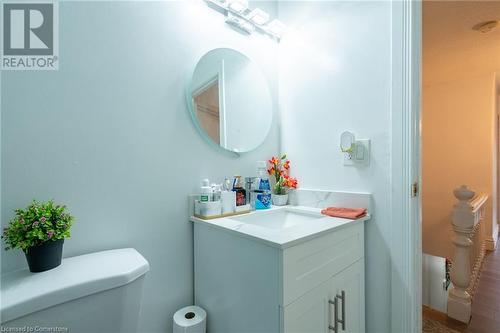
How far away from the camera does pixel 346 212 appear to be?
115 cm

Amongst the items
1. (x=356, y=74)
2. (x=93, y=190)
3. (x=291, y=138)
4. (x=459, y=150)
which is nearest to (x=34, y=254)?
(x=93, y=190)

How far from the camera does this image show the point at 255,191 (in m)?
1.36

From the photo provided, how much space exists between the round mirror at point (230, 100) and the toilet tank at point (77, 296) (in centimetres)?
70

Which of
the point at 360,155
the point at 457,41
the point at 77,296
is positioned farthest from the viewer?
the point at 457,41

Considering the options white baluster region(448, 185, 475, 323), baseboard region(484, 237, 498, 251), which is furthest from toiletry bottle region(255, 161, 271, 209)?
baseboard region(484, 237, 498, 251)

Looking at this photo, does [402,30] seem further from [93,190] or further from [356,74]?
[93,190]

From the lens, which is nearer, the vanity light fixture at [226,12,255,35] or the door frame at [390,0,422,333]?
the door frame at [390,0,422,333]

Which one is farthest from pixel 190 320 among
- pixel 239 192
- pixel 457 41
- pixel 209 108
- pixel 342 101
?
pixel 457 41

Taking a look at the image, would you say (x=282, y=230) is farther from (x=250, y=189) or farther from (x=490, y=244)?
(x=490, y=244)

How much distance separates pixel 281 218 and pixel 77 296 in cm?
95

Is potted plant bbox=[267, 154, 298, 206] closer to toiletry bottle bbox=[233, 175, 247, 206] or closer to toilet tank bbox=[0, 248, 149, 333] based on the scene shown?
toiletry bottle bbox=[233, 175, 247, 206]

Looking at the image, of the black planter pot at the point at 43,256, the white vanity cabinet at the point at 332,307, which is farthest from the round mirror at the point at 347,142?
the black planter pot at the point at 43,256

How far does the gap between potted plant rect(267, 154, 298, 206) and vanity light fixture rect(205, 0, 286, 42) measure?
769 mm

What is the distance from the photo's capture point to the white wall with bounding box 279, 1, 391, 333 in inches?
45.5
